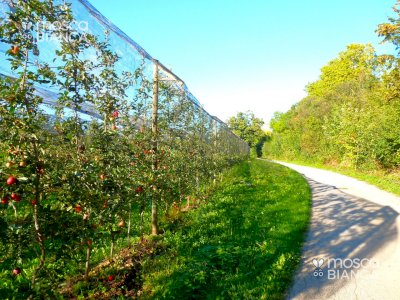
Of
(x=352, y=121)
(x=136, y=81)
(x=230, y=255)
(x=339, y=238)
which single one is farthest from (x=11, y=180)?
(x=352, y=121)

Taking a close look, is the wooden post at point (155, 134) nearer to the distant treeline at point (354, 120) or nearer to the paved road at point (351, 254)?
the paved road at point (351, 254)

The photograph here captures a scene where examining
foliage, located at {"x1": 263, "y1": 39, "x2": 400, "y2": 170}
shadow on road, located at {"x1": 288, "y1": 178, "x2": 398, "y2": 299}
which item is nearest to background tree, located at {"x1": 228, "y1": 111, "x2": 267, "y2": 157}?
foliage, located at {"x1": 263, "y1": 39, "x2": 400, "y2": 170}

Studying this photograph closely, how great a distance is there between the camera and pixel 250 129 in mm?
70188

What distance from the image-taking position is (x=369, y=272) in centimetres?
440

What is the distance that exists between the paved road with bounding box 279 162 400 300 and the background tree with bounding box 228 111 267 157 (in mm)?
57355

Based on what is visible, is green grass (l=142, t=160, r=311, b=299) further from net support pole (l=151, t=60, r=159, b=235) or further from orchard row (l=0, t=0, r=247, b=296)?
orchard row (l=0, t=0, r=247, b=296)

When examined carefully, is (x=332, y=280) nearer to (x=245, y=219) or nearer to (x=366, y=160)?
(x=245, y=219)

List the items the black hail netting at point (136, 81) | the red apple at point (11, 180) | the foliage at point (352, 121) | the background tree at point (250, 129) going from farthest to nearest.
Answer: the background tree at point (250, 129) < the foliage at point (352, 121) < the black hail netting at point (136, 81) < the red apple at point (11, 180)

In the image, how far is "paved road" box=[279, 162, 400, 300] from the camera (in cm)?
395

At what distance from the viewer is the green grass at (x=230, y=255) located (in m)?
3.97

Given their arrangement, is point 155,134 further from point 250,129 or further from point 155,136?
point 250,129

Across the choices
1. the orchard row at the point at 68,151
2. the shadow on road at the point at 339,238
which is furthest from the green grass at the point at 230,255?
the orchard row at the point at 68,151

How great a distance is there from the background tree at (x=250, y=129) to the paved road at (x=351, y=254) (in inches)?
2258

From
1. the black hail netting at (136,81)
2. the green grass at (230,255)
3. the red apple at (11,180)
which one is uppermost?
the black hail netting at (136,81)
